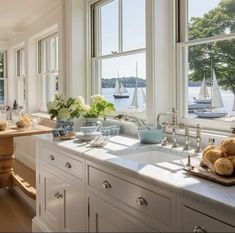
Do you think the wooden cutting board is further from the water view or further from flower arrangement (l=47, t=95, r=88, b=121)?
flower arrangement (l=47, t=95, r=88, b=121)

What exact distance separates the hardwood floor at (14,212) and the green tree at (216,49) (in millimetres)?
2200

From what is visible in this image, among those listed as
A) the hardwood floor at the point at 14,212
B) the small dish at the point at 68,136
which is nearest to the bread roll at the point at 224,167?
the small dish at the point at 68,136

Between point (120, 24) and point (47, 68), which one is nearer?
point (120, 24)


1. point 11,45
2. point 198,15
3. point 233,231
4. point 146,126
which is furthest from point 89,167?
point 11,45

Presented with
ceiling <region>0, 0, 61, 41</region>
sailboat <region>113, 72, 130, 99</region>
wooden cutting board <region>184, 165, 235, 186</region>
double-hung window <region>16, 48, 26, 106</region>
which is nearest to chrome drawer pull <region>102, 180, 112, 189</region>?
wooden cutting board <region>184, 165, 235, 186</region>

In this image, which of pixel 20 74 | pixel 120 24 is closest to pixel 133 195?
pixel 120 24

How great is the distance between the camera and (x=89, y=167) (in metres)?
2.04

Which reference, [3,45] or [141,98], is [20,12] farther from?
[141,98]

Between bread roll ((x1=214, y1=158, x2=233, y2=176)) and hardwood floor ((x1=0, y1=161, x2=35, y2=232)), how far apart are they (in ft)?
7.53

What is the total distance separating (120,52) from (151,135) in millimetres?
1160

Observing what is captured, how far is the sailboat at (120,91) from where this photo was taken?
311cm

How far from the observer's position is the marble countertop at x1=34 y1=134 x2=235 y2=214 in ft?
3.89

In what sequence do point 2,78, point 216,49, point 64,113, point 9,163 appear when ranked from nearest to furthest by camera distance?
point 216,49
point 64,113
point 9,163
point 2,78

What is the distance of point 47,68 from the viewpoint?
17.4ft
